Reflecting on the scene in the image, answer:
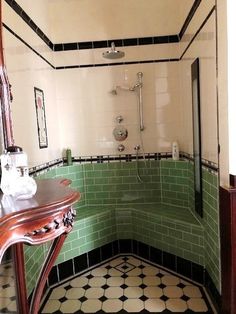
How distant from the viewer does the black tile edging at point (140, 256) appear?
2.16 meters

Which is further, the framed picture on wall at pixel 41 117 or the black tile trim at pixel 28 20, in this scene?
the framed picture on wall at pixel 41 117

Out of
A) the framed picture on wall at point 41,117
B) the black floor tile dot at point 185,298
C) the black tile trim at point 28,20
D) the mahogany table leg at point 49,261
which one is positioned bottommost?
the black floor tile dot at point 185,298

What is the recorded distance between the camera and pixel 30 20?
2244 mm

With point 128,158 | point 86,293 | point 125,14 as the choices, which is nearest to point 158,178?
point 128,158

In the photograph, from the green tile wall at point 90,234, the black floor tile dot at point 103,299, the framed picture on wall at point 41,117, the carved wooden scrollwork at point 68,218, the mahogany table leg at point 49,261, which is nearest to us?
the carved wooden scrollwork at point 68,218

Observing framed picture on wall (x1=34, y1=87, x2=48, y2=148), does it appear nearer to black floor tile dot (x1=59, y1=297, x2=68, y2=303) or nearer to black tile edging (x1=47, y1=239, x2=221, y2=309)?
black tile edging (x1=47, y1=239, x2=221, y2=309)

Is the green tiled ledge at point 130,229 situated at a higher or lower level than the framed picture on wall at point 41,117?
lower

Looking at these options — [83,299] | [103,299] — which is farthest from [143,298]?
[83,299]

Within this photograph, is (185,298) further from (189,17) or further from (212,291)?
(189,17)

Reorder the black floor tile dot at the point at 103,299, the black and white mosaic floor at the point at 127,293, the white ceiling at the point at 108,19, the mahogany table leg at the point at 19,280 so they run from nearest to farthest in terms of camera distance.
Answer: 1. the mahogany table leg at the point at 19,280
2. the black and white mosaic floor at the point at 127,293
3. the black floor tile dot at the point at 103,299
4. the white ceiling at the point at 108,19

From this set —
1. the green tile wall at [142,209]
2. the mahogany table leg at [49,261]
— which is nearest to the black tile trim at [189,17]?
the green tile wall at [142,209]

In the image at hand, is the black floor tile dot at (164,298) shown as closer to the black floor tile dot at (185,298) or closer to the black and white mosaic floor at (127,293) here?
the black and white mosaic floor at (127,293)

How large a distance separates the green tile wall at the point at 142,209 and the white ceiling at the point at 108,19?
137cm

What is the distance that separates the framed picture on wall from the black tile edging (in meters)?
1.11
